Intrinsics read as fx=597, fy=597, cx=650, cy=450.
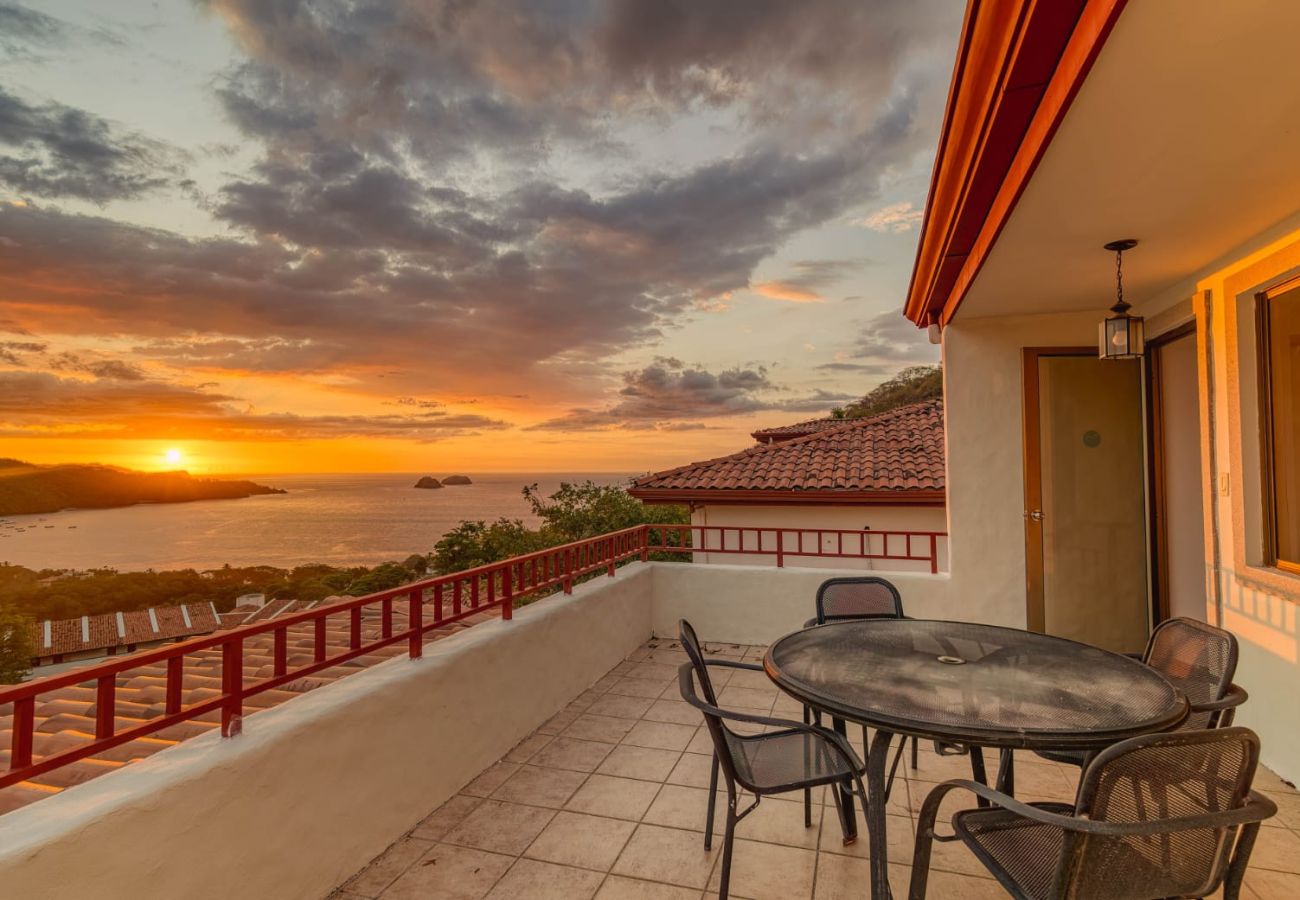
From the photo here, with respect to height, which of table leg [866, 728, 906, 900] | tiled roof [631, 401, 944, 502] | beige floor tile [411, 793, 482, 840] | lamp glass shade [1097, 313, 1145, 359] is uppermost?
lamp glass shade [1097, 313, 1145, 359]

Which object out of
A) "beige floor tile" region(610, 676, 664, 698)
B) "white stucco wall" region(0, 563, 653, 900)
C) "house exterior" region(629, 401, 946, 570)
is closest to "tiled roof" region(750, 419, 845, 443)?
"house exterior" region(629, 401, 946, 570)

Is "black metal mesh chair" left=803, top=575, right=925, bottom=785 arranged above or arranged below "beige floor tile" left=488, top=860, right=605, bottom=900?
above

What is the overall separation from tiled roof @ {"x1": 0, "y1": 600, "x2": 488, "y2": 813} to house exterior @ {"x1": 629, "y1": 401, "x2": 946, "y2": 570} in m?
4.25

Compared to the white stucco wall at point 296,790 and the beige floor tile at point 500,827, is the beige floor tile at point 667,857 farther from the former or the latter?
the white stucco wall at point 296,790

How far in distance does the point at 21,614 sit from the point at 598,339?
46.5ft

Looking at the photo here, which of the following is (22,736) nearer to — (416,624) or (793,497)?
(416,624)

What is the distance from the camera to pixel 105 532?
17766 millimetres

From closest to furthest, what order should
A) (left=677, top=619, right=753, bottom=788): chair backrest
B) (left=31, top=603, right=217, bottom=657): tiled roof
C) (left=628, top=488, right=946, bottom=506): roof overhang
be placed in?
(left=677, top=619, right=753, bottom=788): chair backrest → (left=628, top=488, right=946, bottom=506): roof overhang → (left=31, top=603, right=217, bottom=657): tiled roof

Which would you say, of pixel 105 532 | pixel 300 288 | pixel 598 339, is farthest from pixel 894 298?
pixel 105 532

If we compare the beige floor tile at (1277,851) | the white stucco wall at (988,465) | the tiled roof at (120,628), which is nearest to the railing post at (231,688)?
the beige floor tile at (1277,851)

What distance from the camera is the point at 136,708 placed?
354 cm

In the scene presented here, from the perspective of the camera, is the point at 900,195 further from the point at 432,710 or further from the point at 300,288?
the point at 300,288

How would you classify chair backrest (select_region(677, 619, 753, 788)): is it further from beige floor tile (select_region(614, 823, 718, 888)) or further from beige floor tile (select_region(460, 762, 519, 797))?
beige floor tile (select_region(460, 762, 519, 797))

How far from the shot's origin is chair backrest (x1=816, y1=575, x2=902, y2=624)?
3.20 meters
